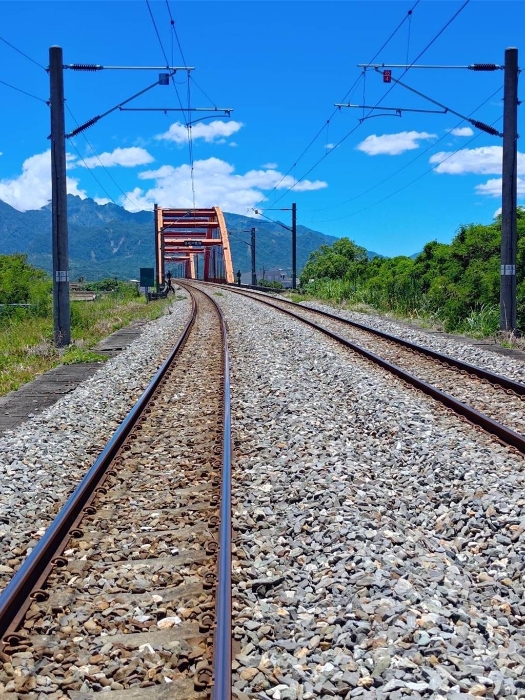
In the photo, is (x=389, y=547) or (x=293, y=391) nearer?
(x=389, y=547)

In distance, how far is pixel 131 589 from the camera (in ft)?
13.3

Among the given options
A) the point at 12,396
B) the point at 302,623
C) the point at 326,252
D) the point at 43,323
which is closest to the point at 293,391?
the point at 12,396

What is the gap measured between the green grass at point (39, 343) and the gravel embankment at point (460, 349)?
6711 millimetres

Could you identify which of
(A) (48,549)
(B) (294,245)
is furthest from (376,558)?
(B) (294,245)

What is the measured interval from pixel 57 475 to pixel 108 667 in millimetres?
3047

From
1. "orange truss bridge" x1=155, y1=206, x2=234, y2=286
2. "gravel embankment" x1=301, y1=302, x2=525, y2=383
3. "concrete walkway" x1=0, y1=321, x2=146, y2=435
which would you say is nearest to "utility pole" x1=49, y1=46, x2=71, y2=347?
"concrete walkway" x1=0, y1=321, x2=146, y2=435

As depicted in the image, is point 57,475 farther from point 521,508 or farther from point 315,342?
point 315,342

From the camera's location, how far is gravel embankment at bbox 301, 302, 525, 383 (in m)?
11.3

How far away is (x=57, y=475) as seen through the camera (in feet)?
20.2

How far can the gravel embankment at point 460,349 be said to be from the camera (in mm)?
11336

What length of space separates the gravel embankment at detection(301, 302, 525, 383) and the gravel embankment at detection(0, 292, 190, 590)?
543cm

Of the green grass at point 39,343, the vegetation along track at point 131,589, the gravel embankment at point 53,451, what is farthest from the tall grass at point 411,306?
the vegetation along track at point 131,589

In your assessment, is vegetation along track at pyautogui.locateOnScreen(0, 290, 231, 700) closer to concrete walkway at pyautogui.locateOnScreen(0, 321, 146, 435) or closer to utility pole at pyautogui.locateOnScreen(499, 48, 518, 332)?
concrete walkway at pyautogui.locateOnScreen(0, 321, 146, 435)

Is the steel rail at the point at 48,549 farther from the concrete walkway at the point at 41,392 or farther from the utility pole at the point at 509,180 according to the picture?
the utility pole at the point at 509,180
